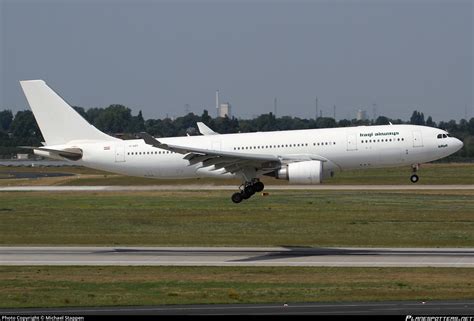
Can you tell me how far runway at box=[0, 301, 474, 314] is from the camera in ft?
88.7

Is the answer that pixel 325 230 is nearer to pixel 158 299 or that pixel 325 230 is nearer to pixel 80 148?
pixel 80 148

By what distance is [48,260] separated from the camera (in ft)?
131

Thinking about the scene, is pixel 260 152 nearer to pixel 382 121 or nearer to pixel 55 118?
pixel 55 118

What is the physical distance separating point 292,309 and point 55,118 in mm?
29577

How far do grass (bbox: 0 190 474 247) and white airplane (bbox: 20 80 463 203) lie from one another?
3018 millimetres


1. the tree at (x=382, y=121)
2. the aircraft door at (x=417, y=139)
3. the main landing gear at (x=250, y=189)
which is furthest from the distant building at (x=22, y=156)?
the aircraft door at (x=417, y=139)

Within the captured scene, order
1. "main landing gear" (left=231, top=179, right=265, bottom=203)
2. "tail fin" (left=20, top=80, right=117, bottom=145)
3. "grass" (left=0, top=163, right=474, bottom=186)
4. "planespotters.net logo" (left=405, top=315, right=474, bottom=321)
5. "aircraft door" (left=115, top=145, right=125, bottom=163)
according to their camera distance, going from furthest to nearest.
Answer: "grass" (left=0, top=163, right=474, bottom=186) → "tail fin" (left=20, top=80, right=117, bottom=145) → "aircraft door" (left=115, top=145, right=125, bottom=163) → "main landing gear" (left=231, top=179, right=265, bottom=203) → "planespotters.net logo" (left=405, top=315, right=474, bottom=321)

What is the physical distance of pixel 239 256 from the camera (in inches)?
1604

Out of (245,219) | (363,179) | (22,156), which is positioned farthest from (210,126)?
(245,219)

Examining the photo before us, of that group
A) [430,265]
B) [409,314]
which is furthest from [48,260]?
[409,314]

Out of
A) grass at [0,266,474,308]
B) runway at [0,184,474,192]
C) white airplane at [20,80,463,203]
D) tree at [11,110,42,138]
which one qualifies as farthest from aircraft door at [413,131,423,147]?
tree at [11,110,42,138]

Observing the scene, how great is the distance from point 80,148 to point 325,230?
47.1 ft

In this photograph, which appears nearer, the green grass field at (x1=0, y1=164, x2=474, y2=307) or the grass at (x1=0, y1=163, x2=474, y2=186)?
the green grass field at (x1=0, y1=164, x2=474, y2=307)

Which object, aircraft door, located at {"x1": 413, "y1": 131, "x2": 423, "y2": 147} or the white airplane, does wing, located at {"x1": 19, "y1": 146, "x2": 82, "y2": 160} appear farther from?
aircraft door, located at {"x1": 413, "y1": 131, "x2": 423, "y2": 147}
